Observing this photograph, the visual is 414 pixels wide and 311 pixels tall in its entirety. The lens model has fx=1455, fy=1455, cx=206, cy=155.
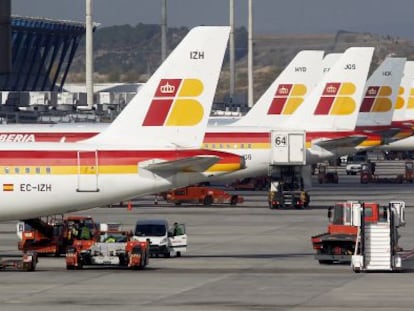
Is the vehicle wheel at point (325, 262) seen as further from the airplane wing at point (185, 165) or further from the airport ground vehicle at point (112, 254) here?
the airport ground vehicle at point (112, 254)

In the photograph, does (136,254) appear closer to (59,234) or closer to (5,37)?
(59,234)

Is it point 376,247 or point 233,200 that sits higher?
point 233,200

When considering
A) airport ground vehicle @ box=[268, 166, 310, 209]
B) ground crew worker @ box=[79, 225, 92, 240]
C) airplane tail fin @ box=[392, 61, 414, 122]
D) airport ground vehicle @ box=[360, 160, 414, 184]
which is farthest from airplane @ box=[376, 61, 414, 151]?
ground crew worker @ box=[79, 225, 92, 240]

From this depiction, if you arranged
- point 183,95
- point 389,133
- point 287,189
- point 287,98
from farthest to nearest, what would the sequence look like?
point 389,133
point 287,98
point 287,189
point 183,95

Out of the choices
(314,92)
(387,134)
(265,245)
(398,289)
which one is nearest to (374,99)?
(387,134)

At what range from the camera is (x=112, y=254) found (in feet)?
180

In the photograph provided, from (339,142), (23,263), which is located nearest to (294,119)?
(339,142)

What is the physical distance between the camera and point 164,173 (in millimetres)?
55969

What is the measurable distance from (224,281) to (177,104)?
10.3m

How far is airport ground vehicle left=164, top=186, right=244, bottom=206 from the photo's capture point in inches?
4126

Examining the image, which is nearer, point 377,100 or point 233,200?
point 233,200

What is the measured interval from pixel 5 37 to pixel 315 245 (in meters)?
16.3

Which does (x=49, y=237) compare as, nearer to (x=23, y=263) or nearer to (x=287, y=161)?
(x=23, y=263)

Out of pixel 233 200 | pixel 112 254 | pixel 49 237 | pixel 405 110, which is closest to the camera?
pixel 112 254
